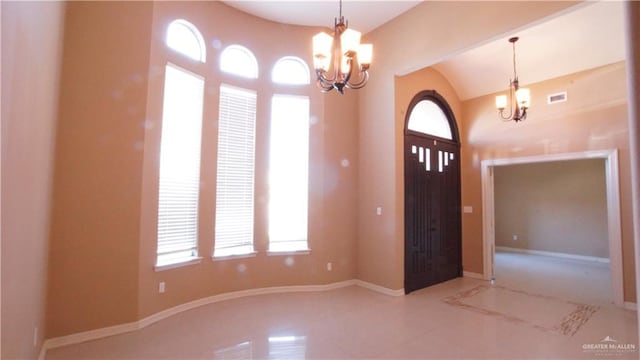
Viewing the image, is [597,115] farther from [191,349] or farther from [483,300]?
[191,349]

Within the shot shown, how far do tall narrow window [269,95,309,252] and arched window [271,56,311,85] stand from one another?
10.3 inches

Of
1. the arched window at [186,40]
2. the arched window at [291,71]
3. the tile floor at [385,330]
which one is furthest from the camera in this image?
the arched window at [291,71]

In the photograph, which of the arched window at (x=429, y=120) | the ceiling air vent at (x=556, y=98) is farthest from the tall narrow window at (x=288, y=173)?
the ceiling air vent at (x=556, y=98)

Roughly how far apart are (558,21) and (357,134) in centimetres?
296

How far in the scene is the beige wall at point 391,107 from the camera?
12.3ft

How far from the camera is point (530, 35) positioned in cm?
433

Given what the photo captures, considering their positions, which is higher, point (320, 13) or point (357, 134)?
point (320, 13)

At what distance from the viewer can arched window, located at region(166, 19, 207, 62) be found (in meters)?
3.77

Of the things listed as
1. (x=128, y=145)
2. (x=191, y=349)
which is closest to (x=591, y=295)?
(x=191, y=349)

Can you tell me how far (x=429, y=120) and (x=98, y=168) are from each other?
4787 millimetres

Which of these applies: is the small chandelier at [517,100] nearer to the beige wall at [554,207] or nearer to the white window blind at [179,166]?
the beige wall at [554,207]

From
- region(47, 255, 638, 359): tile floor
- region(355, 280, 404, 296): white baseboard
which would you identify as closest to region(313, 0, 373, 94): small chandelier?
region(47, 255, 638, 359): tile floor

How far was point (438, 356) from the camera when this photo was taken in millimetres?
2801

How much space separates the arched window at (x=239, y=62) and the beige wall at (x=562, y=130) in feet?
13.1
